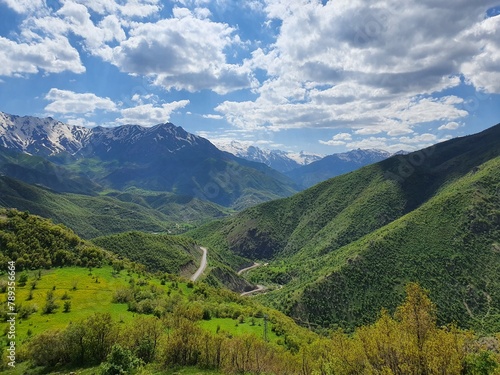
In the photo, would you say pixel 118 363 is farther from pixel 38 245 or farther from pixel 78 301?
pixel 38 245

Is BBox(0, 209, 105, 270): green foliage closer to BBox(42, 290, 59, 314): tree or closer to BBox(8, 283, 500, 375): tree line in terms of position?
BBox(42, 290, 59, 314): tree

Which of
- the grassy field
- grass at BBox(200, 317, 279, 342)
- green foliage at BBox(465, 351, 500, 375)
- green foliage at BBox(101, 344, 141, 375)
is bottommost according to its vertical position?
grass at BBox(200, 317, 279, 342)

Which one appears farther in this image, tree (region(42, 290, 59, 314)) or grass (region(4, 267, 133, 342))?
tree (region(42, 290, 59, 314))

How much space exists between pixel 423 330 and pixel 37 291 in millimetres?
87484

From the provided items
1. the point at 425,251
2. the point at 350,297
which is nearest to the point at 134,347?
the point at 350,297

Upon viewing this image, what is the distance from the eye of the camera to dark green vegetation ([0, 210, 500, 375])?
38062 mm

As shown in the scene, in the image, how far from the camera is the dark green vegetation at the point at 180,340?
38062mm

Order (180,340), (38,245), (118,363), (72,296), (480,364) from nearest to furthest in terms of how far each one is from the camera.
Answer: (480,364)
(118,363)
(180,340)
(72,296)
(38,245)

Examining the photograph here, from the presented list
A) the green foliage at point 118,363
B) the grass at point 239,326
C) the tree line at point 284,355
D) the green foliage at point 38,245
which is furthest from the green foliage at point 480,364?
the green foliage at point 38,245

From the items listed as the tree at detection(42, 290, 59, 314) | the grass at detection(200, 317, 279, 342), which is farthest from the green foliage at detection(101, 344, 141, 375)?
the tree at detection(42, 290, 59, 314)

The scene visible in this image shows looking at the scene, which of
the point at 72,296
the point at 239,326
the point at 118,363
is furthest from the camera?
the point at 239,326

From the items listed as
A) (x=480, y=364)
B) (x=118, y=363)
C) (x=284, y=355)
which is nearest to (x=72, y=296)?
(x=118, y=363)

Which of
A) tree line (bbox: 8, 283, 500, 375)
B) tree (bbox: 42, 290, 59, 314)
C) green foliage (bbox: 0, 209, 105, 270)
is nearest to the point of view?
tree line (bbox: 8, 283, 500, 375)

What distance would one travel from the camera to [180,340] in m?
54.0
